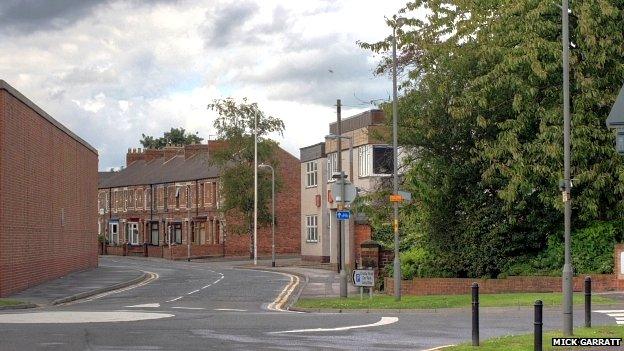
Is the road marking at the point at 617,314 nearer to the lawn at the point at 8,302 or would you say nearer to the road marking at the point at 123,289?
the lawn at the point at 8,302

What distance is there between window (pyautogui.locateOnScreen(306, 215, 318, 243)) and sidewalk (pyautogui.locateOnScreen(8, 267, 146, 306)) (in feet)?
69.0

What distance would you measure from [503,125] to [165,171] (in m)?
73.2

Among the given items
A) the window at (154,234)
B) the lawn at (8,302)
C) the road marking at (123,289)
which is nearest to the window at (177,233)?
the window at (154,234)

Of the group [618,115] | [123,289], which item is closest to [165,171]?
[123,289]

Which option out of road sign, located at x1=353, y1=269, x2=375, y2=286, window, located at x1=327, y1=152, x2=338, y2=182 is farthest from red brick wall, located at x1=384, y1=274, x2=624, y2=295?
window, located at x1=327, y1=152, x2=338, y2=182

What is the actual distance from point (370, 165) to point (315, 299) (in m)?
28.1

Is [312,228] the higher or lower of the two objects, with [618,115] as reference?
lower

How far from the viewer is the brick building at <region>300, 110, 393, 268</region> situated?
6038cm

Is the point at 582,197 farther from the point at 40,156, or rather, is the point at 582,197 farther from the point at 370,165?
the point at 370,165

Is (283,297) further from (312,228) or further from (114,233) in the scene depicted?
(114,233)

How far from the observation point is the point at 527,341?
1741 cm

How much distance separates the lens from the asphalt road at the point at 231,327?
18531 millimetres

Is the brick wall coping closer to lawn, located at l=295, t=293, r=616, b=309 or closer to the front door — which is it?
lawn, located at l=295, t=293, r=616, b=309

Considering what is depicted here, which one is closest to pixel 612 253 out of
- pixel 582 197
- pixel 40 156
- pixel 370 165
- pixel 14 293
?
pixel 582 197
